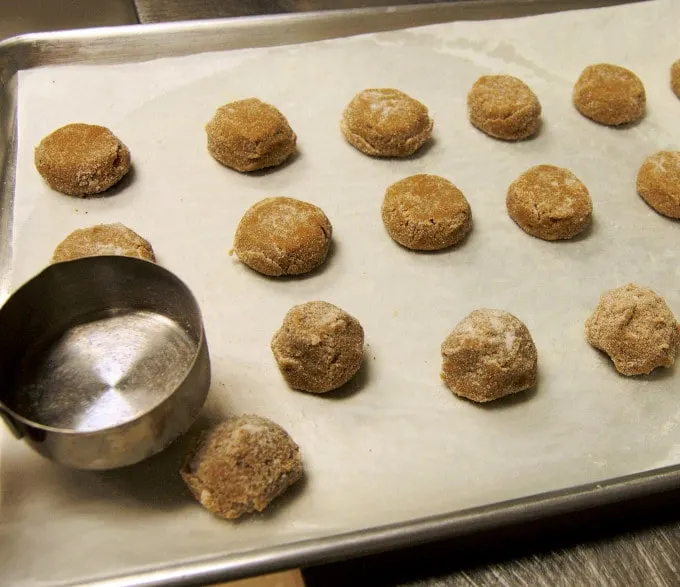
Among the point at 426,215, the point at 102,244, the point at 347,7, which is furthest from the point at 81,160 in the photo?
the point at 347,7

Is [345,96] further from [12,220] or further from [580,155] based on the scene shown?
[12,220]

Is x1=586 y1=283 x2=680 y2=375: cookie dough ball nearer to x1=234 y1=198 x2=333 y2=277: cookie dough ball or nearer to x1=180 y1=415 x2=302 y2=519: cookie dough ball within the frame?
x1=234 y1=198 x2=333 y2=277: cookie dough ball

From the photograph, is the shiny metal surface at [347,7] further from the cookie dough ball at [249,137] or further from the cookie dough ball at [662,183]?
the cookie dough ball at [662,183]

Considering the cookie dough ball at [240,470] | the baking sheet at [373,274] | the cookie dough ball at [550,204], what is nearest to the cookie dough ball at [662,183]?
the baking sheet at [373,274]

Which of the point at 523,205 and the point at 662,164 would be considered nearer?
the point at 523,205

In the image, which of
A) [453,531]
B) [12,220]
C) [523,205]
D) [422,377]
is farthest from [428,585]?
[12,220]

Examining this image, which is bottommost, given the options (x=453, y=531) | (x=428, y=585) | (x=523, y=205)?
(x=428, y=585)

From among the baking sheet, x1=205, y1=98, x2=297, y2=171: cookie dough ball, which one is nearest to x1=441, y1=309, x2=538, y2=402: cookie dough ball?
the baking sheet

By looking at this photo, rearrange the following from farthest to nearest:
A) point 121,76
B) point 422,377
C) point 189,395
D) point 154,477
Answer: point 121,76, point 422,377, point 154,477, point 189,395
